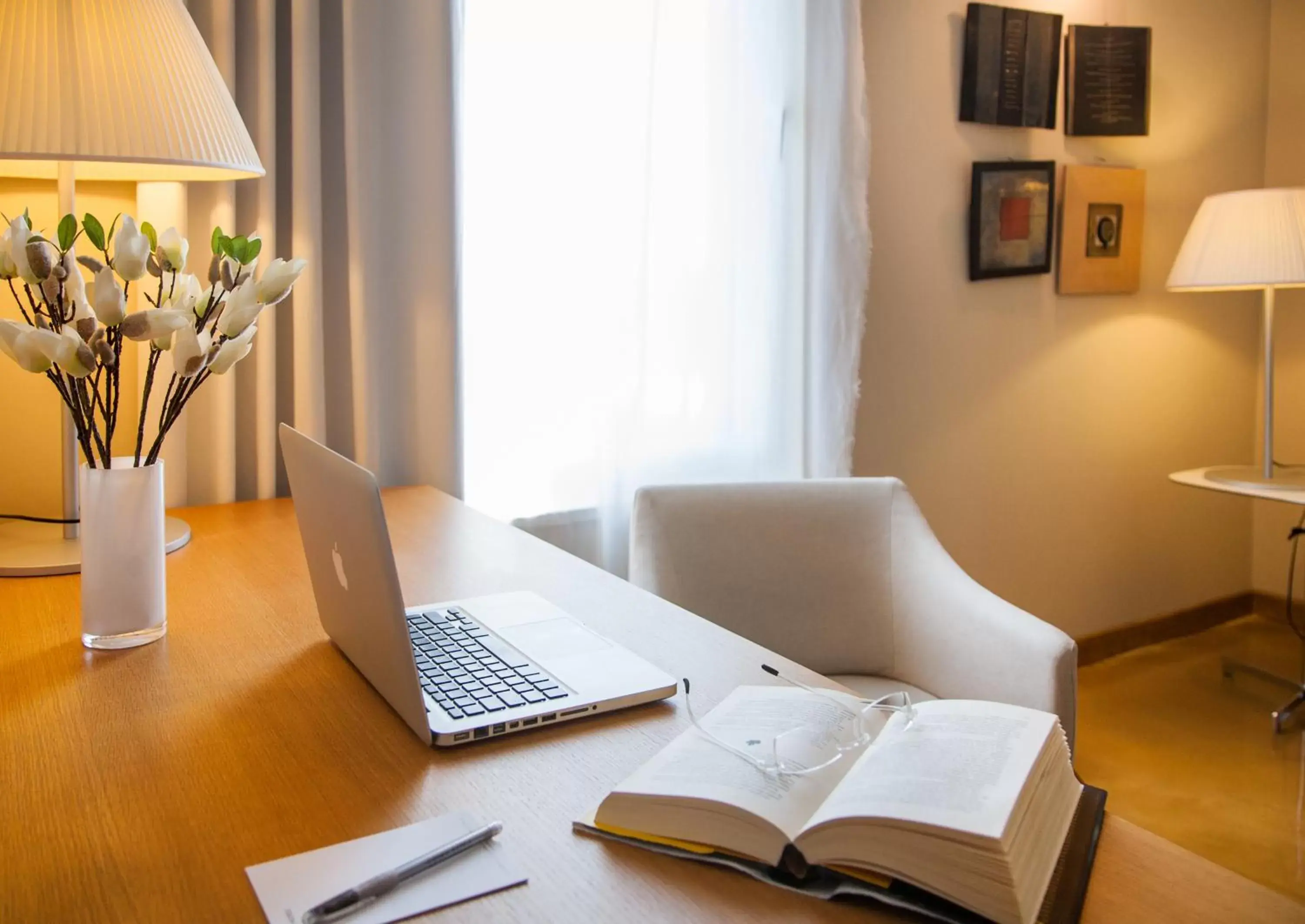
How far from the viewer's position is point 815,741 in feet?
Result: 2.80

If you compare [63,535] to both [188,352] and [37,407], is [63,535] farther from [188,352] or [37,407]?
[188,352]

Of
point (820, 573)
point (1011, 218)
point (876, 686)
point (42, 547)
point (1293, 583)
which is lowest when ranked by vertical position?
point (1293, 583)

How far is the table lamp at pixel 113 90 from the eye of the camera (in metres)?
1.21

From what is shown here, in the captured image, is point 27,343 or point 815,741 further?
point 27,343

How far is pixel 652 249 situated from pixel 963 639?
1.02m

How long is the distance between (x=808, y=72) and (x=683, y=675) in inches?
68.1

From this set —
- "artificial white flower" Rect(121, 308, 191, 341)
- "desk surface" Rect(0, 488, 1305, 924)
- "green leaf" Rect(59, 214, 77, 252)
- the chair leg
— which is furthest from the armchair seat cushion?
the chair leg

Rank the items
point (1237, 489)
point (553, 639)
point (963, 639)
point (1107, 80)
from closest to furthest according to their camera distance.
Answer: point (553, 639) → point (963, 639) → point (1237, 489) → point (1107, 80)

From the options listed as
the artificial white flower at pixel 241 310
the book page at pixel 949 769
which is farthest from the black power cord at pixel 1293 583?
the artificial white flower at pixel 241 310

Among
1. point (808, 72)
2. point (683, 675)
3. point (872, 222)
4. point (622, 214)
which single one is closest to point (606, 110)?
point (622, 214)

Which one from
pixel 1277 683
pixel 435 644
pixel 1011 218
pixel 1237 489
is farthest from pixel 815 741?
pixel 1277 683

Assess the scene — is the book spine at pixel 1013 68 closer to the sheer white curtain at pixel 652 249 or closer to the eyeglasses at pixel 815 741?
the sheer white curtain at pixel 652 249

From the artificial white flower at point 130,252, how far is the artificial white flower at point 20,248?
8 centimetres

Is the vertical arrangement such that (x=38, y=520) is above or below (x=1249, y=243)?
below
